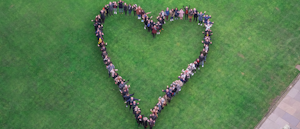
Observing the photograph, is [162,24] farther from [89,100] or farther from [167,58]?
[89,100]

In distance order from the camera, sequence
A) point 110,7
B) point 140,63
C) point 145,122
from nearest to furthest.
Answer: point 145,122
point 140,63
point 110,7

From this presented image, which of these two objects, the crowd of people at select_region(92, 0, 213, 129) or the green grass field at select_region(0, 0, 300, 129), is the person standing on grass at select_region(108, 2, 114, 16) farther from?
the green grass field at select_region(0, 0, 300, 129)

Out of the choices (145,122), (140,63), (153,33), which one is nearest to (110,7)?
(153,33)

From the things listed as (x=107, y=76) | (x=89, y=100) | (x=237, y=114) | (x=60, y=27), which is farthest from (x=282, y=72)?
(x=60, y=27)

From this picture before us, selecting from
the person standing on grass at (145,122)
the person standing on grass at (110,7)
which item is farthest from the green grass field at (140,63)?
the person standing on grass at (145,122)

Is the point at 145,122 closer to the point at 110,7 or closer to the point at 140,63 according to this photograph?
the point at 140,63

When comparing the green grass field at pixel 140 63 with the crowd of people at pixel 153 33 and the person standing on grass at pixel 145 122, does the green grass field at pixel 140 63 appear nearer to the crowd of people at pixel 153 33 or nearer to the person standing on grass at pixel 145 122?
the crowd of people at pixel 153 33
